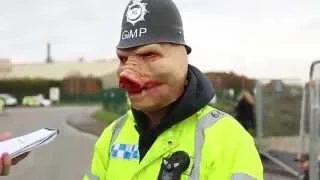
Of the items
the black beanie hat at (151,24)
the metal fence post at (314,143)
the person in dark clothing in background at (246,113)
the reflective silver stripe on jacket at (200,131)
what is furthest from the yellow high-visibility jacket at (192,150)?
the person in dark clothing in background at (246,113)

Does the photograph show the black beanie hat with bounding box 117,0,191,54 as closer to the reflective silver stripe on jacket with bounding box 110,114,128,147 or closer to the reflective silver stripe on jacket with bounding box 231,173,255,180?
the reflective silver stripe on jacket with bounding box 110,114,128,147

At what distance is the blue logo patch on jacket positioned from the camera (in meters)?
2.58

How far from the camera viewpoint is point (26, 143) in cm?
301

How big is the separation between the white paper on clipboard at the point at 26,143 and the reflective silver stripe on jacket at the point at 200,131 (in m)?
0.83

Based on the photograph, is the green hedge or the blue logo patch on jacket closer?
the blue logo patch on jacket

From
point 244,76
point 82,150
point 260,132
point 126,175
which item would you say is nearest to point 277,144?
point 260,132

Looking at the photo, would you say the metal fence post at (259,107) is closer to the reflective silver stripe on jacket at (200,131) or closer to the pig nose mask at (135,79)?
the reflective silver stripe on jacket at (200,131)

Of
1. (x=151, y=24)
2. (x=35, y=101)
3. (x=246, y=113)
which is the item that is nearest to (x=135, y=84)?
(x=151, y=24)

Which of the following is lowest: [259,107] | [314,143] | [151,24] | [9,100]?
[9,100]

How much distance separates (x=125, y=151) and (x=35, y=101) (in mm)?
74399

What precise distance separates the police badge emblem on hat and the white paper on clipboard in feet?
2.58

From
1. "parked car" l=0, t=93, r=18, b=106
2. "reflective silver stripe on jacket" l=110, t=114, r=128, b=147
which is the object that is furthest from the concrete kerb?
"parked car" l=0, t=93, r=18, b=106

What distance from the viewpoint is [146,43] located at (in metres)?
2.44

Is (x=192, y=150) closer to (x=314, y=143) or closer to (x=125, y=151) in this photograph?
(x=125, y=151)
